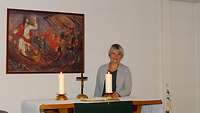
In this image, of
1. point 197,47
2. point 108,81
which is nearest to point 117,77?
point 108,81

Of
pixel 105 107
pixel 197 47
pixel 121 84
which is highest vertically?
pixel 197 47

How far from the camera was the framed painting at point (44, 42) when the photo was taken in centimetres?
496

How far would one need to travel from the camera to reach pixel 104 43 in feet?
18.5

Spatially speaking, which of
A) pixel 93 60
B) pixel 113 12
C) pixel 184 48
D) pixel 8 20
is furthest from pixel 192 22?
pixel 8 20

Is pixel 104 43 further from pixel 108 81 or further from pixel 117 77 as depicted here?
pixel 108 81

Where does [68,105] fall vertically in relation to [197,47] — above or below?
below

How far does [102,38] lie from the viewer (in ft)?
18.5

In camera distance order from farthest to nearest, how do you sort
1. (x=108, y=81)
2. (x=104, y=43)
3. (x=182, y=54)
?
(x=182, y=54) < (x=104, y=43) < (x=108, y=81)

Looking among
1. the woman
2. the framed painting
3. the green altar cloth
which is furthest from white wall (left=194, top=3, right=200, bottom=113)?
the green altar cloth

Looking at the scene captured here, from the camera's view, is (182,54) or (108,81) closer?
(108,81)

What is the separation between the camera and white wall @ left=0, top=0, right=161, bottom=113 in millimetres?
4961

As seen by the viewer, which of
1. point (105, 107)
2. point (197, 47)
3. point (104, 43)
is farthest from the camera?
point (197, 47)

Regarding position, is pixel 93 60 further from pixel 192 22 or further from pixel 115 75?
pixel 192 22

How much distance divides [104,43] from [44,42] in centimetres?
92
